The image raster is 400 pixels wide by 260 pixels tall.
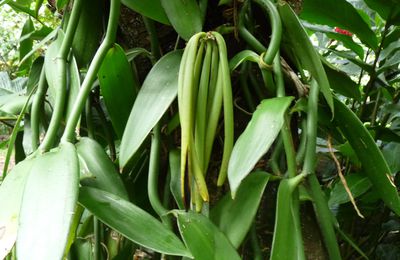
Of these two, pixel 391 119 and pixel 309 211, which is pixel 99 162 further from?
pixel 391 119

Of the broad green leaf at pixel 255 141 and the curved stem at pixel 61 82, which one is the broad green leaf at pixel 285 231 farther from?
the curved stem at pixel 61 82

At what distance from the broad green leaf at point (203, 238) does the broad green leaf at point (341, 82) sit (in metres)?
0.25

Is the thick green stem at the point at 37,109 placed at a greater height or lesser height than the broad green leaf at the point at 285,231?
greater

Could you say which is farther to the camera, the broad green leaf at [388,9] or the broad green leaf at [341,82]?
the broad green leaf at [388,9]

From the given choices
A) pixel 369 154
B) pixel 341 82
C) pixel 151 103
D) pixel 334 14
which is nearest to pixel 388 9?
pixel 334 14

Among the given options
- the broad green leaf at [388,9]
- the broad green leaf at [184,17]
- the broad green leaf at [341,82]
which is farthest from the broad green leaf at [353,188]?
the broad green leaf at [184,17]

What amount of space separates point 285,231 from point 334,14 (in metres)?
0.43

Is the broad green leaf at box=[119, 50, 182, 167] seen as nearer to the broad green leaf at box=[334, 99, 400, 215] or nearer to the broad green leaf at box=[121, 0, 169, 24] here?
the broad green leaf at box=[121, 0, 169, 24]

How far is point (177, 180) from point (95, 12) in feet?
0.61

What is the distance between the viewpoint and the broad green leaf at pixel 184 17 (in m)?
0.36

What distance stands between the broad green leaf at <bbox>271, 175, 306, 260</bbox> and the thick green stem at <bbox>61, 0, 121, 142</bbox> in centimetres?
14

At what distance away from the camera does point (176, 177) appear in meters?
0.36

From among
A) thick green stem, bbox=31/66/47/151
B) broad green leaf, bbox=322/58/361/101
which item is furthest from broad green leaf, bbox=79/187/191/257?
broad green leaf, bbox=322/58/361/101

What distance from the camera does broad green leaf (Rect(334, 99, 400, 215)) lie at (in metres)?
0.37
